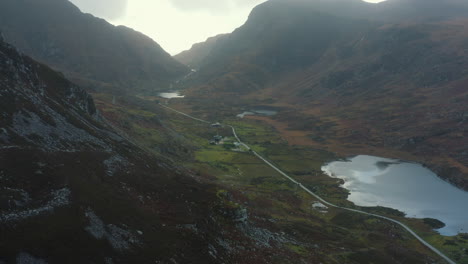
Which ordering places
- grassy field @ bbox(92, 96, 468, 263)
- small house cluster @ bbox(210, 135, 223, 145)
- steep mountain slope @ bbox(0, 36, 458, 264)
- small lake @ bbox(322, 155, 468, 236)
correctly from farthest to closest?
small house cluster @ bbox(210, 135, 223, 145)
small lake @ bbox(322, 155, 468, 236)
grassy field @ bbox(92, 96, 468, 263)
steep mountain slope @ bbox(0, 36, 458, 264)

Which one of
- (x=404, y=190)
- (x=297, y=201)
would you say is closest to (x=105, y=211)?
(x=297, y=201)

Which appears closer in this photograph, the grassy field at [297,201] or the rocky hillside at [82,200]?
the rocky hillside at [82,200]

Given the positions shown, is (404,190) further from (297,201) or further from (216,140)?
(216,140)

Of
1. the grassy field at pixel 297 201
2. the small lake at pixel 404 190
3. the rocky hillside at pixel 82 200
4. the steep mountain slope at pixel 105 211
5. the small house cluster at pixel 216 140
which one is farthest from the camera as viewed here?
the small house cluster at pixel 216 140

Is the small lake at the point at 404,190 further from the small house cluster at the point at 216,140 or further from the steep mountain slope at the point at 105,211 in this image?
the small house cluster at the point at 216,140

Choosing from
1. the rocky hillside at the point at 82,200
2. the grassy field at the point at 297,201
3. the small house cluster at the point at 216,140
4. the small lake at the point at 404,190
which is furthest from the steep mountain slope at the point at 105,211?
the small house cluster at the point at 216,140

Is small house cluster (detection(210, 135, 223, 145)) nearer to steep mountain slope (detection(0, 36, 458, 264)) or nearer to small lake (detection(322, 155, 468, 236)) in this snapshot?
small lake (detection(322, 155, 468, 236))

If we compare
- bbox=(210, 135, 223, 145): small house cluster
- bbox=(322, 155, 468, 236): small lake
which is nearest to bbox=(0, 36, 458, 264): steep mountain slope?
bbox=(322, 155, 468, 236): small lake

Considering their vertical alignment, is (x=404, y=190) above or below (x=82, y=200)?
above

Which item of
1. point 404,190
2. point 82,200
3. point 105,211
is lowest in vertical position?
point 105,211

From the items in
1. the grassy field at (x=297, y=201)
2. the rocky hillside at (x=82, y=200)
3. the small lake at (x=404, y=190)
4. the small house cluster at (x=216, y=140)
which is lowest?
the rocky hillside at (x=82, y=200)
